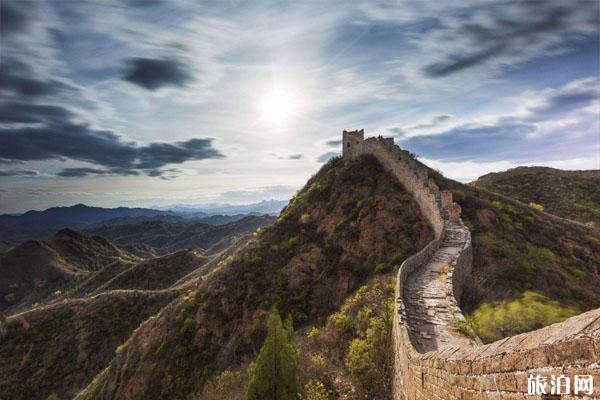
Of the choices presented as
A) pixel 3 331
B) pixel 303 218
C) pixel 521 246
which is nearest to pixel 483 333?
pixel 521 246

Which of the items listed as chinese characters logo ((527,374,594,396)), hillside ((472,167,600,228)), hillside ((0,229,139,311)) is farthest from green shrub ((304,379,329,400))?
hillside ((0,229,139,311))

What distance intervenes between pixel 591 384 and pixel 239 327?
27564mm

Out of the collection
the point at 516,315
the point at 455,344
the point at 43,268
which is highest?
the point at 455,344

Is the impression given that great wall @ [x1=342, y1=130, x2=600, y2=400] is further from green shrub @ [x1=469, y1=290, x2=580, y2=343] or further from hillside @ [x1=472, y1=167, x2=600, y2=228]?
hillside @ [x1=472, y1=167, x2=600, y2=228]

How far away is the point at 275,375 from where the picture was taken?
1354 cm

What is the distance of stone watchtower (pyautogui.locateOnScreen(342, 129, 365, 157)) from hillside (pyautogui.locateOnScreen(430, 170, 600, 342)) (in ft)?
37.8

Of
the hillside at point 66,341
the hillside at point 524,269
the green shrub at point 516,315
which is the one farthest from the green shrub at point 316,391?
the hillside at point 66,341

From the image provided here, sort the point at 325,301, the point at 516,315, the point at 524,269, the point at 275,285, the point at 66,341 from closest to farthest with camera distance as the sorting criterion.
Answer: the point at 516,315 → the point at 524,269 → the point at 325,301 → the point at 275,285 → the point at 66,341

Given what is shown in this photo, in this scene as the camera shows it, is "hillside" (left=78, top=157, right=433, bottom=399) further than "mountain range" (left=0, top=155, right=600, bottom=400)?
Yes

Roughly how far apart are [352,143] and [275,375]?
3347 centimetres

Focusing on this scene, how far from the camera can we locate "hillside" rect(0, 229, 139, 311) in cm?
12925

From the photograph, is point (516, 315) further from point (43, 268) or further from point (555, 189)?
point (43, 268)

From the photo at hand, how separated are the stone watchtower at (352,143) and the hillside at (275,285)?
5.03 metres

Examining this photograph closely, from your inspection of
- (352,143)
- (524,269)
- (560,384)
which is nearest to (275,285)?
(524,269)
